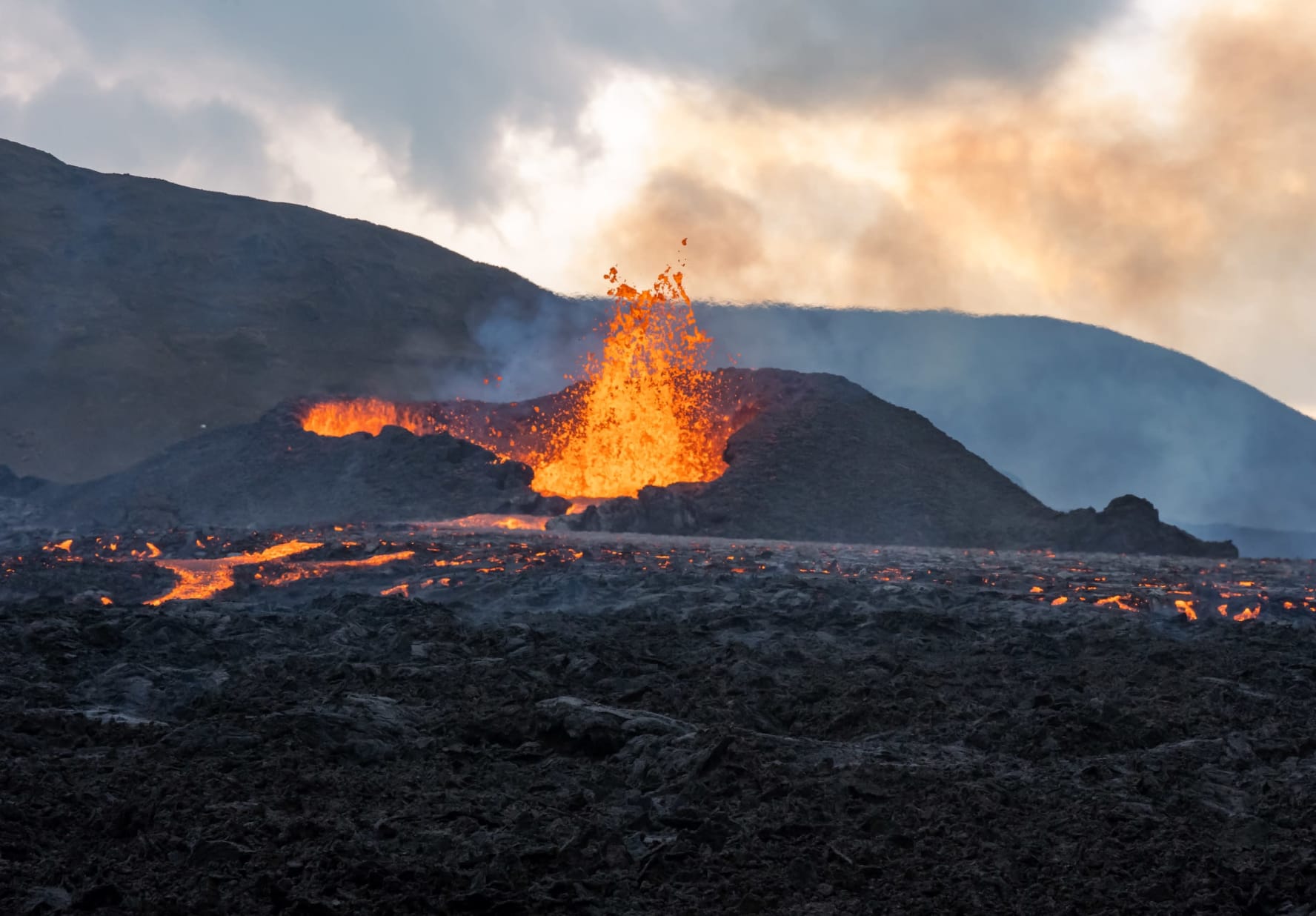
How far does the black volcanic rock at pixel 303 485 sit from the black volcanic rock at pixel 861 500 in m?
3.46

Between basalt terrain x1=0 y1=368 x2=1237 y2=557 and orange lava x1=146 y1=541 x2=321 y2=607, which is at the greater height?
basalt terrain x1=0 y1=368 x2=1237 y2=557

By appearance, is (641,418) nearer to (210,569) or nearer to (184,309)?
(210,569)

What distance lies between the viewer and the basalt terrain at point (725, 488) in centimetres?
2958

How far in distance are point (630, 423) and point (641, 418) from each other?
0.35m

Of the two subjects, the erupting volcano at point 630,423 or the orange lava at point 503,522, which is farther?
the erupting volcano at point 630,423

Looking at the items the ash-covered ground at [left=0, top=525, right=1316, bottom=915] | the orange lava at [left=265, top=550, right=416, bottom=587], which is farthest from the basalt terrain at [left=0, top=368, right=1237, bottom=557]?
the ash-covered ground at [left=0, top=525, right=1316, bottom=915]

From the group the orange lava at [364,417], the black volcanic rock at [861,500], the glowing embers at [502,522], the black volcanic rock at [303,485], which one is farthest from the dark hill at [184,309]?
the black volcanic rock at [861,500]

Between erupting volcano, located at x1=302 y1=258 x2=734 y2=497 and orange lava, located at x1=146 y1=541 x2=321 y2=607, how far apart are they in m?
13.3

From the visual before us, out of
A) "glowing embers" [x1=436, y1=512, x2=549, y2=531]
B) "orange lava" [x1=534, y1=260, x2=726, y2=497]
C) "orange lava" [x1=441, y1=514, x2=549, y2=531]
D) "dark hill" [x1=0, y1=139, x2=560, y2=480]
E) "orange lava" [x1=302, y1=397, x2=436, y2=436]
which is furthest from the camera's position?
"dark hill" [x1=0, y1=139, x2=560, y2=480]

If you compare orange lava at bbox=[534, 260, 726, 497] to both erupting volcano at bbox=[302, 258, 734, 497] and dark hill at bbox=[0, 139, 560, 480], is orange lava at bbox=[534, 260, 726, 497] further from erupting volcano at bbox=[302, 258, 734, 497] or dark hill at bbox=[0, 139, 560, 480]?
dark hill at bbox=[0, 139, 560, 480]

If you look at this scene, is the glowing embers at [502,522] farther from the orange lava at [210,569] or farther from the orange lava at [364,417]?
the orange lava at [364,417]

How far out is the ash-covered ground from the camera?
230 inches

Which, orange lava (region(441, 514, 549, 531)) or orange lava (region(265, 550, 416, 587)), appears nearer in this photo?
orange lava (region(265, 550, 416, 587))

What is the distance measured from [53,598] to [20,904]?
9.95 meters
